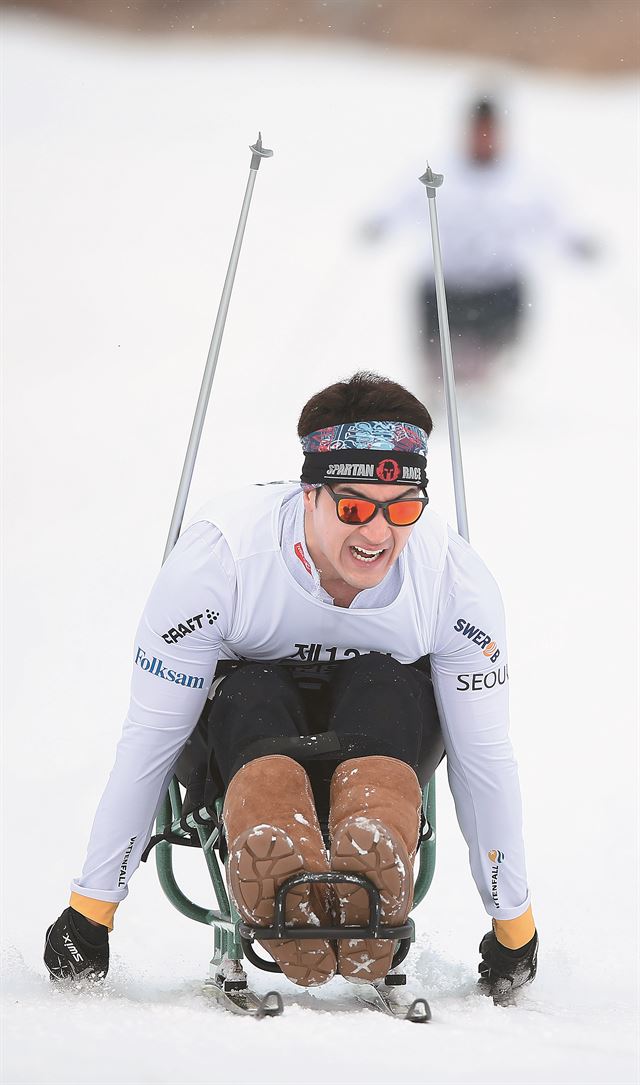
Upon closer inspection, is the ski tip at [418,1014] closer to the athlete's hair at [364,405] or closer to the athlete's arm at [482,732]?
the athlete's arm at [482,732]

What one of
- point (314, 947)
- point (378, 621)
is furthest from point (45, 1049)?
point (378, 621)

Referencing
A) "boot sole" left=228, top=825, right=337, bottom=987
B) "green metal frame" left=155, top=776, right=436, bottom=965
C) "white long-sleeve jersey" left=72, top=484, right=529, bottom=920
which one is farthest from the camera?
"green metal frame" left=155, top=776, right=436, bottom=965

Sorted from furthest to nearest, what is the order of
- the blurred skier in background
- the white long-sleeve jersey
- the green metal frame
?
1. the blurred skier in background
2. the green metal frame
3. the white long-sleeve jersey

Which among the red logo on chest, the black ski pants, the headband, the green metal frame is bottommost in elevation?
the green metal frame

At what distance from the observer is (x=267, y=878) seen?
1.93 m

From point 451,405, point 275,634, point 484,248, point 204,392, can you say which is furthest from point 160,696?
point 484,248

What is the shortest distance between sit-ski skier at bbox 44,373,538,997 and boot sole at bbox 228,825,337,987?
52mm

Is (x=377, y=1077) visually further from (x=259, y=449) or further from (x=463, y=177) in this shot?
(x=463, y=177)

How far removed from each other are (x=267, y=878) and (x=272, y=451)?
5162 mm

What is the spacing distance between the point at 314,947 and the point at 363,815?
22 centimetres

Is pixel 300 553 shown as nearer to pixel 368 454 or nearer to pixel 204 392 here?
pixel 368 454

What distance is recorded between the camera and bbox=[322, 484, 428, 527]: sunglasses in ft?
7.58

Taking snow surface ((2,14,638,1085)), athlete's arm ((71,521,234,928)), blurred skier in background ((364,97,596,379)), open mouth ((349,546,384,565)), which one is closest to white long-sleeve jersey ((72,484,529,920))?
athlete's arm ((71,521,234,928))

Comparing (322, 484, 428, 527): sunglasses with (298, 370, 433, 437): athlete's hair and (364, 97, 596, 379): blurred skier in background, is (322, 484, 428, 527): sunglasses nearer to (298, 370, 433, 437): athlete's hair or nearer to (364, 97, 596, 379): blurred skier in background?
(298, 370, 433, 437): athlete's hair
